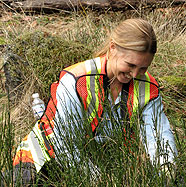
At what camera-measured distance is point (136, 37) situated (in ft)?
6.66

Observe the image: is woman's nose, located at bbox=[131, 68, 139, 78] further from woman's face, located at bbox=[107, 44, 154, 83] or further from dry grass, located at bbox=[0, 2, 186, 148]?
A: dry grass, located at bbox=[0, 2, 186, 148]

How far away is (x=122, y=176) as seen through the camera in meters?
1.42

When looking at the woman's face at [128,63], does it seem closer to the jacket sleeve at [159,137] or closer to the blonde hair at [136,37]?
the blonde hair at [136,37]

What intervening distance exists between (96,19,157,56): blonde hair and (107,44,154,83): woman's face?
33 millimetres

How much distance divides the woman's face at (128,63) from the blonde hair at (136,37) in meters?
0.03

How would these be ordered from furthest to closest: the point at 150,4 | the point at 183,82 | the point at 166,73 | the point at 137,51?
the point at 150,4
the point at 166,73
the point at 183,82
the point at 137,51

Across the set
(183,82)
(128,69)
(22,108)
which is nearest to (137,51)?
(128,69)

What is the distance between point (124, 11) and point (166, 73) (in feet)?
7.41

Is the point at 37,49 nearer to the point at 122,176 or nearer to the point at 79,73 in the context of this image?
the point at 79,73

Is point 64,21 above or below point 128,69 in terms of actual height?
above

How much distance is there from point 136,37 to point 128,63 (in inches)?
6.9

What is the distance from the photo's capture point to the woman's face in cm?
200

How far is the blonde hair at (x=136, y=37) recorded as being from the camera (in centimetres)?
201

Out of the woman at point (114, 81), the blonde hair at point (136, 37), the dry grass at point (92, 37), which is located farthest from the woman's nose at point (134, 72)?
the dry grass at point (92, 37)
